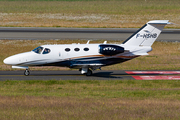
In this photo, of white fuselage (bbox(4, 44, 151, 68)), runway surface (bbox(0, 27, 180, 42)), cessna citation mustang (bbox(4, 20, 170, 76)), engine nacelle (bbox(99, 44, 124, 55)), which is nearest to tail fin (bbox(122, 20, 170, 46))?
cessna citation mustang (bbox(4, 20, 170, 76))

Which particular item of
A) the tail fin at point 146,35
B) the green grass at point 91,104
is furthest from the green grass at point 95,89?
the tail fin at point 146,35

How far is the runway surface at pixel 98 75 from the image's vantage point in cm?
2493

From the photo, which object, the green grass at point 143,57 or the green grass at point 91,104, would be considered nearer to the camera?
the green grass at point 91,104

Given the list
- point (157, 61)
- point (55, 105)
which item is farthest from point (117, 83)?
point (157, 61)

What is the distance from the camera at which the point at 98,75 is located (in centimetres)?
2658

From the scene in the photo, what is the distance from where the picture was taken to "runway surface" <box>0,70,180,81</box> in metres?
24.9

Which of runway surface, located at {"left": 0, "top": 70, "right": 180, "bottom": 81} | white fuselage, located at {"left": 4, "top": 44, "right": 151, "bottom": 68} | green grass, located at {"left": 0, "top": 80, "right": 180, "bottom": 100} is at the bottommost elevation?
runway surface, located at {"left": 0, "top": 70, "right": 180, "bottom": 81}

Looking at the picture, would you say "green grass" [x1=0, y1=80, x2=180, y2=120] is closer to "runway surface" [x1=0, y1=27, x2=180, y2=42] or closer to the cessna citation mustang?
the cessna citation mustang

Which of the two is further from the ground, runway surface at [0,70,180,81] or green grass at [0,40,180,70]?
green grass at [0,40,180,70]

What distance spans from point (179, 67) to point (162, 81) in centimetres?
853

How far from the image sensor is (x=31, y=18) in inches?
2827

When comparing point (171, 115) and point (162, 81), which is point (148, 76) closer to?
point (162, 81)

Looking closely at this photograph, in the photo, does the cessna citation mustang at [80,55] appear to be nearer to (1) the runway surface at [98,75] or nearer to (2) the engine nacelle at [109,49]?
(2) the engine nacelle at [109,49]

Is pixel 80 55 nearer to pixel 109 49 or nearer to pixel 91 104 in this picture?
pixel 109 49
